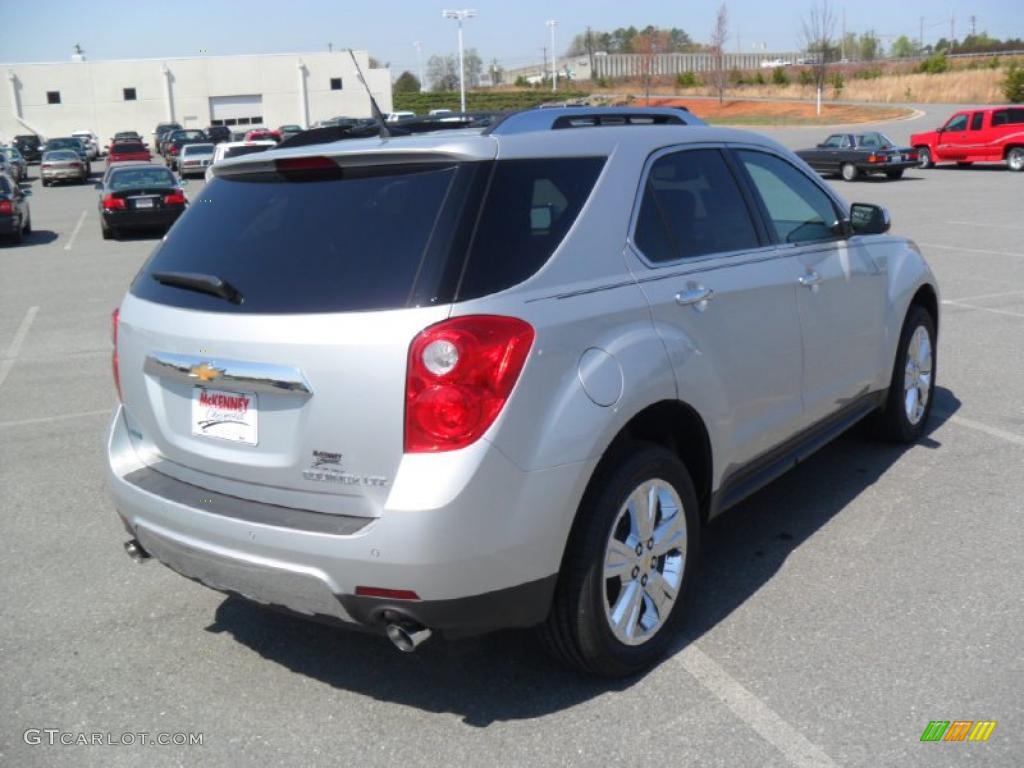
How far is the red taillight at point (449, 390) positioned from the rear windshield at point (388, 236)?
0.13 metres

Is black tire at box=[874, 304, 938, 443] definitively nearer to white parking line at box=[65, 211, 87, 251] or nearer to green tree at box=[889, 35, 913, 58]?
white parking line at box=[65, 211, 87, 251]

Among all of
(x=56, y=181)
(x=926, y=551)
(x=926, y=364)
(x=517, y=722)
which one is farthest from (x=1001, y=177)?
(x=56, y=181)

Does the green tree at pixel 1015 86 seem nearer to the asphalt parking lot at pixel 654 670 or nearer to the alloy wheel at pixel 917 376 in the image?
the alloy wheel at pixel 917 376

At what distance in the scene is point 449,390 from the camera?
9.51 ft

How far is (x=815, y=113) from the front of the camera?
64562mm

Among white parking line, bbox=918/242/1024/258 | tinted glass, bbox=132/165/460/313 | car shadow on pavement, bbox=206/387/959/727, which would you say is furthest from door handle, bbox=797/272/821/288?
white parking line, bbox=918/242/1024/258

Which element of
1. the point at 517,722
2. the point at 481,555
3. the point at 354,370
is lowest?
the point at 517,722

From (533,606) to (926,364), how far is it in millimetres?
3857

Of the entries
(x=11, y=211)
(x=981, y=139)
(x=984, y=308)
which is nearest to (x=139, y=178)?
(x=11, y=211)

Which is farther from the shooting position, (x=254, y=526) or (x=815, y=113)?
(x=815, y=113)

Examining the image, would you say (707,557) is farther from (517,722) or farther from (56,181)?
(56,181)

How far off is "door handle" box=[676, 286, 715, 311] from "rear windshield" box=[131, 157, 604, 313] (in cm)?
52

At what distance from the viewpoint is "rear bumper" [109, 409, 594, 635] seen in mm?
2898

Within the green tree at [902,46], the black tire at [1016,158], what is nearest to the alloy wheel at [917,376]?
the black tire at [1016,158]
